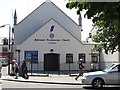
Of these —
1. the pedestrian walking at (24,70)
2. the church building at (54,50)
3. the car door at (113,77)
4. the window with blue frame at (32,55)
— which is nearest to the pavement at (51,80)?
the pedestrian walking at (24,70)

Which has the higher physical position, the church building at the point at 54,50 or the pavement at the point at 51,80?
the church building at the point at 54,50

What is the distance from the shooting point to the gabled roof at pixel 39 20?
5059cm

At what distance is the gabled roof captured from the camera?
166 ft

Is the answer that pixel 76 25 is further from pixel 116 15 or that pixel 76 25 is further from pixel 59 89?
pixel 116 15

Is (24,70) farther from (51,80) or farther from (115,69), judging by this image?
(115,69)

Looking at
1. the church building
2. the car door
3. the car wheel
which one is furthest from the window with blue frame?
the car door

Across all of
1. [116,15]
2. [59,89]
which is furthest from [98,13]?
[59,89]

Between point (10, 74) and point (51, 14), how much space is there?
2026cm

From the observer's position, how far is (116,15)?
559 inches

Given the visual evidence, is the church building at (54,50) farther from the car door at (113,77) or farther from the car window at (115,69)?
the car door at (113,77)

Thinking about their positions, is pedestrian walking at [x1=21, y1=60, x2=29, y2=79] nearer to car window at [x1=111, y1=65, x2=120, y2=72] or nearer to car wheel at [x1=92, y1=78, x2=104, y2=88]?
car wheel at [x1=92, y1=78, x2=104, y2=88]

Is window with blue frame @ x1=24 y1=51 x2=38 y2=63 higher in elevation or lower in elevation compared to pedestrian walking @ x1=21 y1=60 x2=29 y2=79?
higher

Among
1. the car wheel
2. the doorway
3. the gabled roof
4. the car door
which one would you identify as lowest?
the car wheel

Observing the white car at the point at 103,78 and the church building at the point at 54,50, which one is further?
the church building at the point at 54,50
